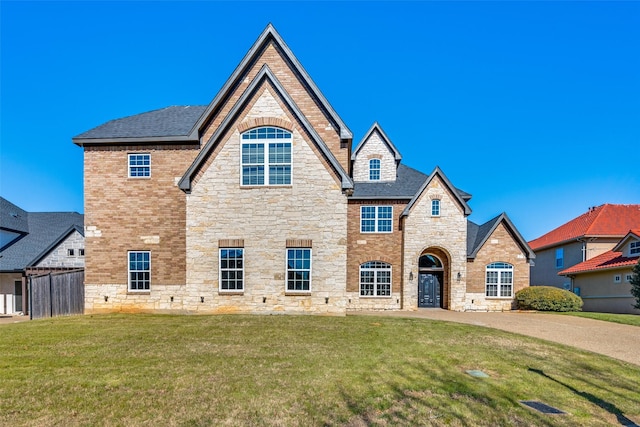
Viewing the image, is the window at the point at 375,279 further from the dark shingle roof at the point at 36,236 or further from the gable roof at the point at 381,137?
the dark shingle roof at the point at 36,236

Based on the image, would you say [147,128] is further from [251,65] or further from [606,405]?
[606,405]

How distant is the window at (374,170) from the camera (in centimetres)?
2334

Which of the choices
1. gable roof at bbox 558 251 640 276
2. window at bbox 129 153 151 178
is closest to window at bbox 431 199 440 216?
gable roof at bbox 558 251 640 276

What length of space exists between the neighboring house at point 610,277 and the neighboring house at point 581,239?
123 centimetres

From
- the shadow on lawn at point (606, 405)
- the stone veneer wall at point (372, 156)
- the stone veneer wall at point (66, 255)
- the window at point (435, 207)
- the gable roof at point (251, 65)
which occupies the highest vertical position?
the gable roof at point (251, 65)

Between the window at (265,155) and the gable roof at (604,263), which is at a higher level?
the window at (265,155)

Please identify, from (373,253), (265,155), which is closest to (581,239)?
(373,253)

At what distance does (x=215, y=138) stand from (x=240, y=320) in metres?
7.92

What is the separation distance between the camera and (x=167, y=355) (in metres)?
8.18

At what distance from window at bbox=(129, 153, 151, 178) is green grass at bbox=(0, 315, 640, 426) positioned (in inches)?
323

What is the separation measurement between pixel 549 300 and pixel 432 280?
6744 mm

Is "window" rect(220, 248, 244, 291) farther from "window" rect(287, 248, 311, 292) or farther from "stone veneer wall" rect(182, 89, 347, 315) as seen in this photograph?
"window" rect(287, 248, 311, 292)

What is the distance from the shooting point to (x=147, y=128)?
17484mm

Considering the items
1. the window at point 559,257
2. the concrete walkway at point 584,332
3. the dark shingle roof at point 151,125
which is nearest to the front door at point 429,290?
the concrete walkway at point 584,332
